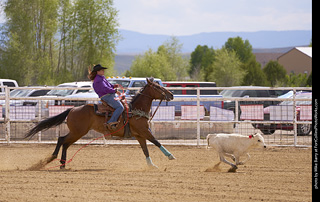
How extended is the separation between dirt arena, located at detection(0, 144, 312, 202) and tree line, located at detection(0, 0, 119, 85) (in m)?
33.4

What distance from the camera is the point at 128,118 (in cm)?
1138

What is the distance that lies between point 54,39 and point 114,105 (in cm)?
4511

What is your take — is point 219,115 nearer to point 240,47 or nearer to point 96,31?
point 96,31

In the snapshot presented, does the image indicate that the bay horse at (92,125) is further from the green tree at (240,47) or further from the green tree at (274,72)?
the green tree at (240,47)

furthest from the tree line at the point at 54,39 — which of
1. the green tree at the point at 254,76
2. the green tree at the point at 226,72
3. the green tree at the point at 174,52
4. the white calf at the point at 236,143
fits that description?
the green tree at the point at 174,52

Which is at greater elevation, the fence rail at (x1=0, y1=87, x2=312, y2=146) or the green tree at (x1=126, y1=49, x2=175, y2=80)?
the green tree at (x1=126, y1=49, x2=175, y2=80)

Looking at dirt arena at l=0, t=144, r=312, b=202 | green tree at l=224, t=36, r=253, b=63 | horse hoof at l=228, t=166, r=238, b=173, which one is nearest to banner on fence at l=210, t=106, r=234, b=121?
dirt arena at l=0, t=144, r=312, b=202

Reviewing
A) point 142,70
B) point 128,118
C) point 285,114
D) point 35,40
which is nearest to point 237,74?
point 142,70

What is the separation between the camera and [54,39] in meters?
54.5

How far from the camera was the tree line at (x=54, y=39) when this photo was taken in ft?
149

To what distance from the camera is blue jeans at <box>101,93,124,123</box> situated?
11156 mm

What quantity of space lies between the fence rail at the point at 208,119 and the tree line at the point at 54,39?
29292 mm

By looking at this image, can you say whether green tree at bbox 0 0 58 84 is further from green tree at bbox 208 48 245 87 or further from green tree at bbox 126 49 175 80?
green tree at bbox 208 48 245 87

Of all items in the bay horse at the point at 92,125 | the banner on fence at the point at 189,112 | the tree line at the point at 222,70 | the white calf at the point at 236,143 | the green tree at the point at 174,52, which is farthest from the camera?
the green tree at the point at 174,52
